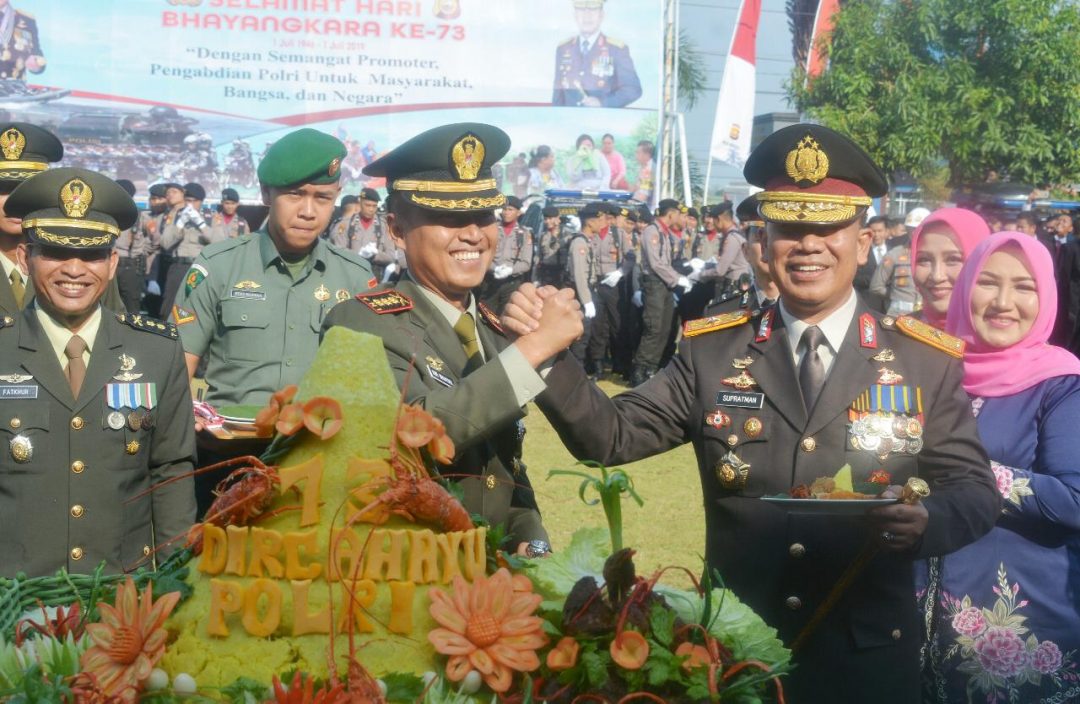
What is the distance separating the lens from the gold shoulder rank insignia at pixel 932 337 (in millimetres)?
3271

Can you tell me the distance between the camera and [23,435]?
3.80 m

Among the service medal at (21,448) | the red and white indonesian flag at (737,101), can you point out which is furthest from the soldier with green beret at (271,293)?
the red and white indonesian flag at (737,101)

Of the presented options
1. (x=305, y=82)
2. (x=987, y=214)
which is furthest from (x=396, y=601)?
(x=305, y=82)

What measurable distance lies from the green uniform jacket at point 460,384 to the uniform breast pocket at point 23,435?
1.27 meters

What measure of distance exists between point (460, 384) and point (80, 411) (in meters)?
1.78

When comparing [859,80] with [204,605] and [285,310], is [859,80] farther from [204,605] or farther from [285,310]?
[204,605]

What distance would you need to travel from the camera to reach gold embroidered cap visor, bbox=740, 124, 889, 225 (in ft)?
10.2

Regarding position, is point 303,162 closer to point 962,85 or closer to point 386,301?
point 386,301

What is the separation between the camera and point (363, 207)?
1981cm

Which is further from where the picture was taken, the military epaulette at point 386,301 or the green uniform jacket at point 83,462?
the green uniform jacket at point 83,462

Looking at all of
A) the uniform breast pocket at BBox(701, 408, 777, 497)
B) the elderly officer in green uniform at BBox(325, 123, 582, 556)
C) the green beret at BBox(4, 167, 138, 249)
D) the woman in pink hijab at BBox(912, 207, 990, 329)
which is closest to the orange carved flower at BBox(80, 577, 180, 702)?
the elderly officer in green uniform at BBox(325, 123, 582, 556)

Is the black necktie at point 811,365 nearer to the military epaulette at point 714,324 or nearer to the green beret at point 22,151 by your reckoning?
the military epaulette at point 714,324

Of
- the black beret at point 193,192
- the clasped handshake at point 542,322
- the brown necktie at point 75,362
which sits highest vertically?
the black beret at point 193,192

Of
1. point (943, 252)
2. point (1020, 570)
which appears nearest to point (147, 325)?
point (1020, 570)
